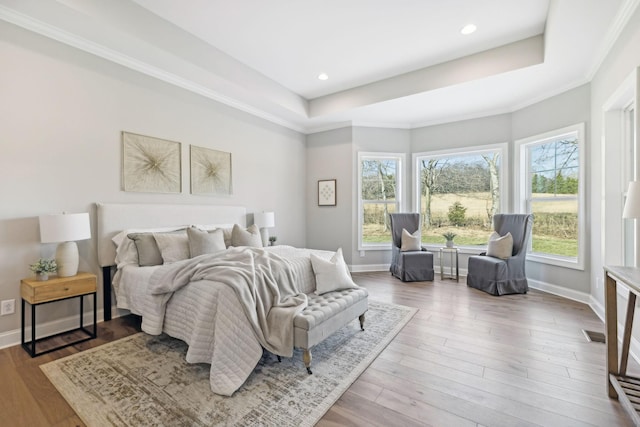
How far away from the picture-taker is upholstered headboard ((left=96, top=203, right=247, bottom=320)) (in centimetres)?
305

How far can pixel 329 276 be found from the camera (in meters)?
2.80

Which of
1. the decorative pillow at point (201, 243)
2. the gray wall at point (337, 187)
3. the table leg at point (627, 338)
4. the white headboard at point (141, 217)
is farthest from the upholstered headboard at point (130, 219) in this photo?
the table leg at point (627, 338)

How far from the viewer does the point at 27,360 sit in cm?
232

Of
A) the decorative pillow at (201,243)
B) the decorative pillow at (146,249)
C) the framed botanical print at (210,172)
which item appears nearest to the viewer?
the decorative pillow at (146,249)

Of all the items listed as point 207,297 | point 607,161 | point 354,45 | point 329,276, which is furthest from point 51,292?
point 607,161

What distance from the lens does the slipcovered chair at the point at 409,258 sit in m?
4.85

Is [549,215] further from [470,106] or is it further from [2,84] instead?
[2,84]

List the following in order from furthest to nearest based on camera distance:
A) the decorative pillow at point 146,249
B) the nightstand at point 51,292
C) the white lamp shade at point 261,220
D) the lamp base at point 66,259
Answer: the white lamp shade at point 261,220
the decorative pillow at point 146,249
the lamp base at point 66,259
the nightstand at point 51,292

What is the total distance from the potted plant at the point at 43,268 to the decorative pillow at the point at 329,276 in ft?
7.66

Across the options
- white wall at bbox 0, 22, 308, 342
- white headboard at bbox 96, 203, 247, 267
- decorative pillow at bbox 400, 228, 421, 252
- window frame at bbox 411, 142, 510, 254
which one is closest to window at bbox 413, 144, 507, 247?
window frame at bbox 411, 142, 510, 254

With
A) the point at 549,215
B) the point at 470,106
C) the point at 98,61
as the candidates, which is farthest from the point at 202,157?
the point at 549,215

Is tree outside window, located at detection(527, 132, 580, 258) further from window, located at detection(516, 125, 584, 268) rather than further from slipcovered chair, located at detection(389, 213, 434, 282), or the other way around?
slipcovered chair, located at detection(389, 213, 434, 282)

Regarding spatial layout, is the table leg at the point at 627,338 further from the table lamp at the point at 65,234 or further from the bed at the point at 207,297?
the table lamp at the point at 65,234

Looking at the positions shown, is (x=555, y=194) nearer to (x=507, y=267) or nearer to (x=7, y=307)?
(x=507, y=267)
